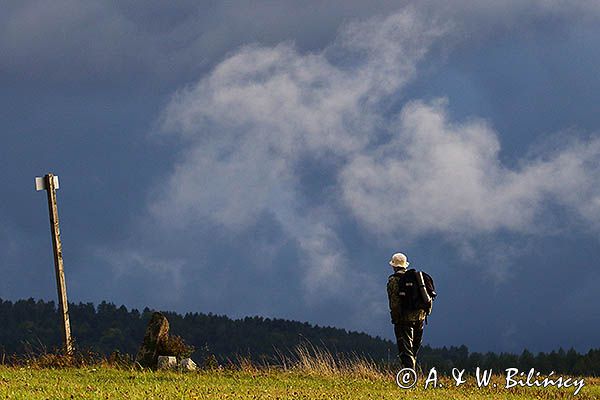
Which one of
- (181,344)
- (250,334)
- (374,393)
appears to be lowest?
(374,393)

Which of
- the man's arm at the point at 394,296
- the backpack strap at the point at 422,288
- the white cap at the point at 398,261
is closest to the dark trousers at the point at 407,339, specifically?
the man's arm at the point at 394,296

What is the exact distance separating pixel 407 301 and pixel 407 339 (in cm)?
110

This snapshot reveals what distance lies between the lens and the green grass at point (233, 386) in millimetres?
16984

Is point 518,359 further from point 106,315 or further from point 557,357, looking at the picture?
point 106,315

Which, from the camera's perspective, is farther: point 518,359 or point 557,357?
point 518,359

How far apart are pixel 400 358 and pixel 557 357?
3670cm

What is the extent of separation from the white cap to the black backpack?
223 mm

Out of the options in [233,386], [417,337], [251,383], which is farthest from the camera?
[417,337]

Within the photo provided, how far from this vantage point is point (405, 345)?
22047 mm

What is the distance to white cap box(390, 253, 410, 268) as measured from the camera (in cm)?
2167

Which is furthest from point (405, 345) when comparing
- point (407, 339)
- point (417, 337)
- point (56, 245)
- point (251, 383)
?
point (56, 245)

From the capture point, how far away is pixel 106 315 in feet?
368

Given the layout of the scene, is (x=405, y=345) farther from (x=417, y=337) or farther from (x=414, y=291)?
(x=414, y=291)

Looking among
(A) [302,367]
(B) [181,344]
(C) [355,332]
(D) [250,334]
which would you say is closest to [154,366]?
(B) [181,344]
